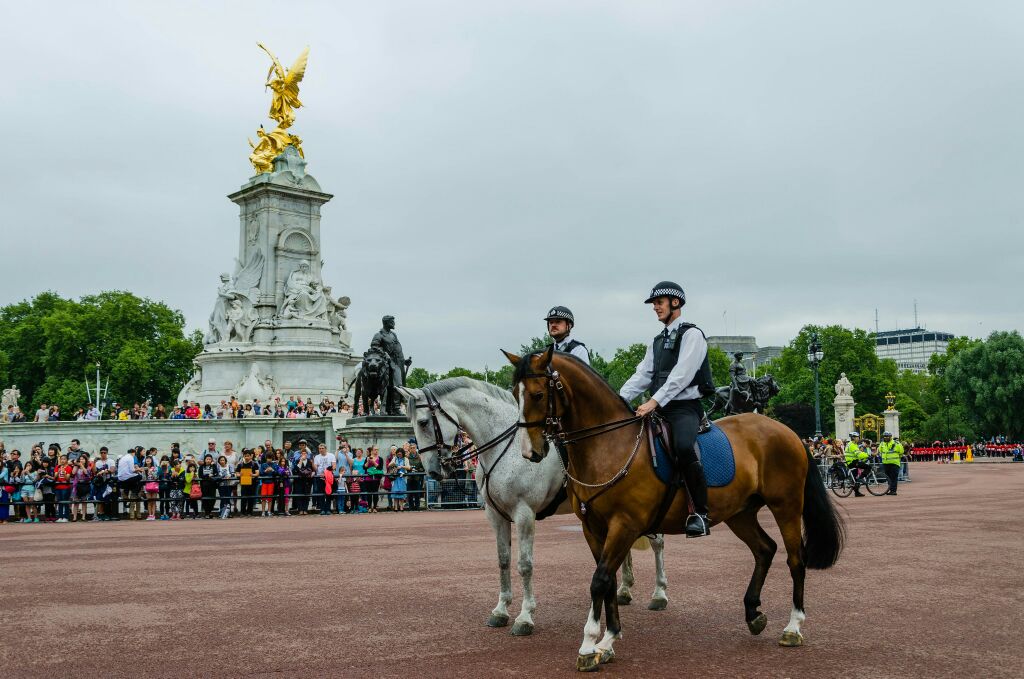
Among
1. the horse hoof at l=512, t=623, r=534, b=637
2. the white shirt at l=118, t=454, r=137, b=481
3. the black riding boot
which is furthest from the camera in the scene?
the white shirt at l=118, t=454, r=137, b=481

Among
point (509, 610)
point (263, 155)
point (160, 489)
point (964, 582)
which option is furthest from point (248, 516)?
point (263, 155)

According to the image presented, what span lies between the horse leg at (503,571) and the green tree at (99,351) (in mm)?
72051

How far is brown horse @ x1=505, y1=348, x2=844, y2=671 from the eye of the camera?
7074mm

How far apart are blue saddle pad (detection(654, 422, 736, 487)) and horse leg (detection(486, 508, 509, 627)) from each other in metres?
1.95

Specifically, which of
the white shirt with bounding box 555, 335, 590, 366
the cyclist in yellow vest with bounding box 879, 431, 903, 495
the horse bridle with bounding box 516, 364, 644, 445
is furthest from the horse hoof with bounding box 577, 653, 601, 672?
the cyclist in yellow vest with bounding box 879, 431, 903, 495

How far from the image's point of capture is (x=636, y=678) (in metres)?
6.50

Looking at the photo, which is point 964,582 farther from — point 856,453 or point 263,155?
point 263,155

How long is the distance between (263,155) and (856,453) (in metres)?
34.3

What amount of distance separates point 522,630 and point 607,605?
116cm

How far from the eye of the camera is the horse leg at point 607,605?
263 inches

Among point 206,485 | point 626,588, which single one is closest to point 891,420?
point 206,485

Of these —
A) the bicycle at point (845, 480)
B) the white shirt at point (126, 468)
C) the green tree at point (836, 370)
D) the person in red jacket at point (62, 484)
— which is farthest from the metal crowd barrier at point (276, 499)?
A: the green tree at point (836, 370)

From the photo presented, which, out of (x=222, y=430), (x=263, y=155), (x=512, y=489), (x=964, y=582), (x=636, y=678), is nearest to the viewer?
(x=636, y=678)

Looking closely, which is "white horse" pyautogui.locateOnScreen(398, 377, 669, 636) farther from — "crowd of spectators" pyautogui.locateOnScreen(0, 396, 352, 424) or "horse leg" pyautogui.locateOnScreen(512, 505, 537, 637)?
"crowd of spectators" pyautogui.locateOnScreen(0, 396, 352, 424)
